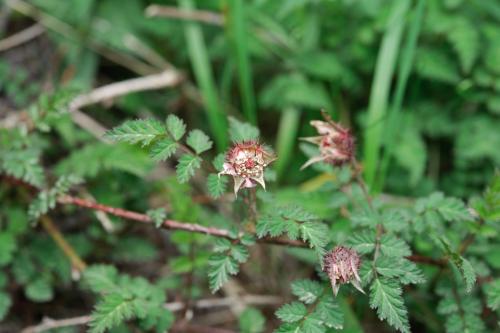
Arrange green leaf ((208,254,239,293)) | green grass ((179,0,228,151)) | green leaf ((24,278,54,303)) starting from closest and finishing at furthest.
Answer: green leaf ((208,254,239,293)) < green leaf ((24,278,54,303)) < green grass ((179,0,228,151))

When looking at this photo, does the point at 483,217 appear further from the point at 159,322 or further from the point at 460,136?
the point at 159,322

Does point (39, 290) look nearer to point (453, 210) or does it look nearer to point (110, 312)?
point (110, 312)

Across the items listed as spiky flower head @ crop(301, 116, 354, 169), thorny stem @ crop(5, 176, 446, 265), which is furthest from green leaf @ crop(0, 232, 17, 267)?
spiky flower head @ crop(301, 116, 354, 169)

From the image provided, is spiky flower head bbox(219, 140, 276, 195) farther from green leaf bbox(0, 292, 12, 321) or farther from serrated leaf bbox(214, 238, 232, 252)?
green leaf bbox(0, 292, 12, 321)

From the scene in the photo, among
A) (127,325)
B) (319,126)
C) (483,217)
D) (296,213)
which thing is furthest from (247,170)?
(127,325)

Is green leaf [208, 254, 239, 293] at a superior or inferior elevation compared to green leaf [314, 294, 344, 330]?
superior

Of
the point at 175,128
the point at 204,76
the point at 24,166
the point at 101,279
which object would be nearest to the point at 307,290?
the point at 175,128
